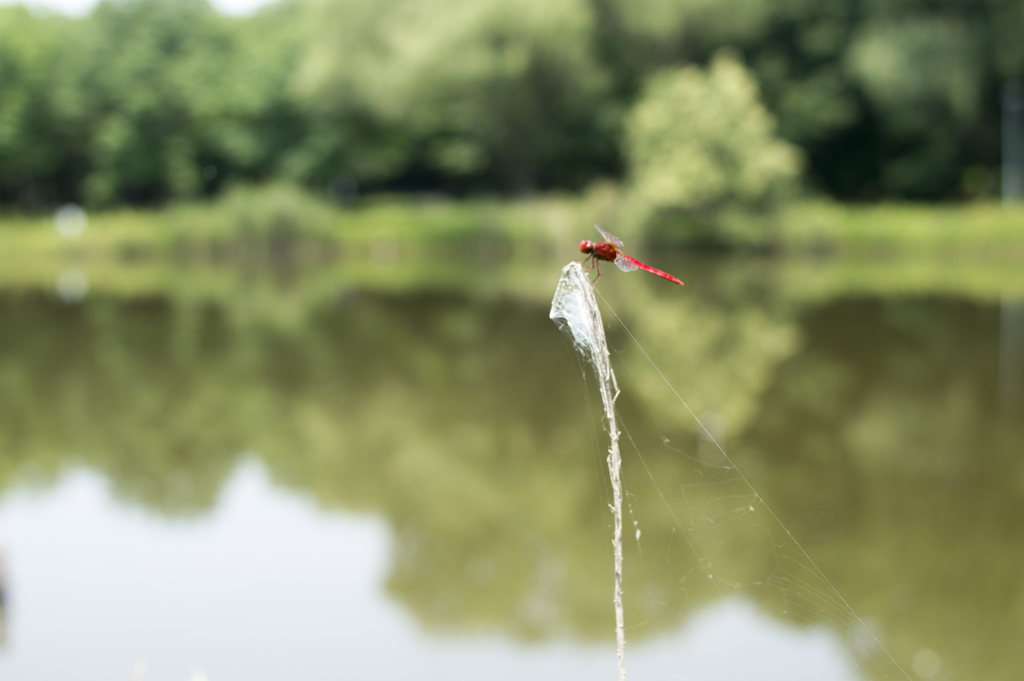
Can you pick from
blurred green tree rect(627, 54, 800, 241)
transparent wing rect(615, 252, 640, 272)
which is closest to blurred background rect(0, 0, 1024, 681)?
blurred green tree rect(627, 54, 800, 241)

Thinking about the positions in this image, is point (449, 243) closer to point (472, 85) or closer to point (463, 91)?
point (463, 91)

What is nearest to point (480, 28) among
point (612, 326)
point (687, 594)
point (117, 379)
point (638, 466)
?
point (612, 326)

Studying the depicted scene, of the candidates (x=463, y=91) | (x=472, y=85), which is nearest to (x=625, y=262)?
(x=472, y=85)

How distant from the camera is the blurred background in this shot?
4.88 m

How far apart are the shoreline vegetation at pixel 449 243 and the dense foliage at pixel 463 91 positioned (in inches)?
175

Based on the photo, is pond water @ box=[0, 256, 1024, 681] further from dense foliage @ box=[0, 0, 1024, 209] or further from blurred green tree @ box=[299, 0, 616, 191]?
dense foliage @ box=[0, 0, 1024, 209]

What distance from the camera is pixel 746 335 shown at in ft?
44.4

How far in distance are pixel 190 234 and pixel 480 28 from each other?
14043 millimetres

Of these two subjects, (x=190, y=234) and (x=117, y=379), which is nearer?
(x=117, y=379)

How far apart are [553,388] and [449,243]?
27.0 m

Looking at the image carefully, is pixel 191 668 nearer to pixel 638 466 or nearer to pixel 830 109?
pixel 638 466

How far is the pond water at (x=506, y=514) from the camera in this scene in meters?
4.64

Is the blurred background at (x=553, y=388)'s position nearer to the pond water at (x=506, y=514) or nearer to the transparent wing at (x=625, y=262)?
the pond water at (x=506, y=514)

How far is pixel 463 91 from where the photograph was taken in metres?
36.6
